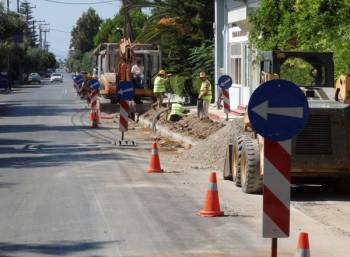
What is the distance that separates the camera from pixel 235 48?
1586 inches

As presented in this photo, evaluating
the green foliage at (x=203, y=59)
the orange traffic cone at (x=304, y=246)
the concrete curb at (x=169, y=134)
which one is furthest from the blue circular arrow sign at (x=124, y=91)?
the green foliage at (x=203, y=59)

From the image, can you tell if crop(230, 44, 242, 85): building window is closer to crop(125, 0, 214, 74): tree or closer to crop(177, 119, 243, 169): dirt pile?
crop(125, 0, 214, 74): tree

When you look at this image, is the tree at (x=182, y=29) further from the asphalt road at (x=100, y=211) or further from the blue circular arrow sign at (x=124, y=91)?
the asphalt road at (x=100, y=211)

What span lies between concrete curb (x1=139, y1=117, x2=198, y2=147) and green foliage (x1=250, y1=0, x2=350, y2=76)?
342 cm

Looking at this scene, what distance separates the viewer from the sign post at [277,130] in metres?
7.71

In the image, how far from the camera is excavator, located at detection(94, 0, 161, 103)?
129ft

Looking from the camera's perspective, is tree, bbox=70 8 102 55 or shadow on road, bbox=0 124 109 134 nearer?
shadow on road, bbox=0 124 109 134

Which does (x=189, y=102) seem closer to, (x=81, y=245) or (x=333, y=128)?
(x=333, y=128)

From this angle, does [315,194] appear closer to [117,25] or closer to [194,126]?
[194,126]

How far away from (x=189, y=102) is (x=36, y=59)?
110 m

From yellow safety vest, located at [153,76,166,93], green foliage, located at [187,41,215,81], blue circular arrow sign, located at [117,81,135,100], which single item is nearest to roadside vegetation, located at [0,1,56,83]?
green foliage, located at [187,41,215,81]

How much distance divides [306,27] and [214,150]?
4.18 m

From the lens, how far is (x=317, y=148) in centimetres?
1405

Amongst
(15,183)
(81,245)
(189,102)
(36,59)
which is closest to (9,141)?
(15,183)
